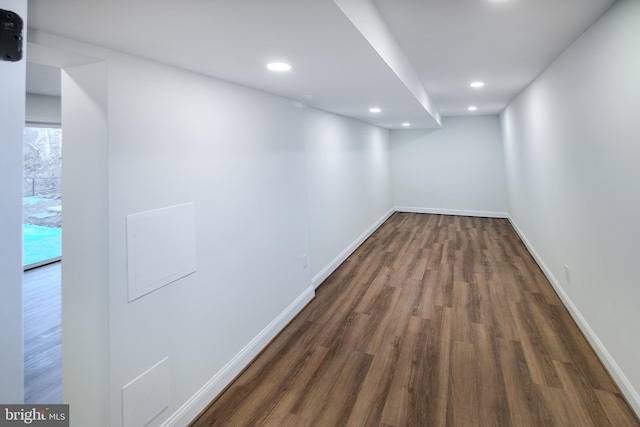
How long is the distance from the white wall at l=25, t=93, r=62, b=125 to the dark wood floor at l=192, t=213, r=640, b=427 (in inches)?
150

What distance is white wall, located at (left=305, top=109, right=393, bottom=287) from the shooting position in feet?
12.0

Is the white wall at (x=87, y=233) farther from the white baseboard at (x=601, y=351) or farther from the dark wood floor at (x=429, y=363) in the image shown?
the white baseboard at (x=601, y=351)

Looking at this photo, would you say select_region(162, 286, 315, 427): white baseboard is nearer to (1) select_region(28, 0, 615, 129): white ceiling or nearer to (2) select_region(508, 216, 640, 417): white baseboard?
(1) select_region(28, 0, 615, 129): white ceiling

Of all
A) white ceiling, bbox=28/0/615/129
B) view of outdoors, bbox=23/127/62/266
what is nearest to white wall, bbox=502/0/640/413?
white ceiling, bbox=28/0/615/129

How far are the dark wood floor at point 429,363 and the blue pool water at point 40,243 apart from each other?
15.7 feet

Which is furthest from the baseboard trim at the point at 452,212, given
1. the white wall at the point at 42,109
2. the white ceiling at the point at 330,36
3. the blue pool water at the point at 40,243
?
the blue pool water at the point at 40,243

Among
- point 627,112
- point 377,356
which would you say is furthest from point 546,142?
point 377,356

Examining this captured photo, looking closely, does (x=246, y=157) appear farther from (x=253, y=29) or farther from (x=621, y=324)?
(x=621, y=324)

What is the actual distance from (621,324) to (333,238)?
9.65ft

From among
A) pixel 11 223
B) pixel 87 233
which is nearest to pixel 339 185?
pixel 87 233

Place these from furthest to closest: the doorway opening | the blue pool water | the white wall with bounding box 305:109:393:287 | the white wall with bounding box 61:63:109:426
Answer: the blue pool water → the white wall with bounding box 305:109:393:287 → the doorway opening → the white wall with bounding box 61:63:109:426

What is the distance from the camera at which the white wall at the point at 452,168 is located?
706cm

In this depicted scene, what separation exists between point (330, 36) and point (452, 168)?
22.6 ft

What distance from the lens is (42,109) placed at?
11.7 ft
